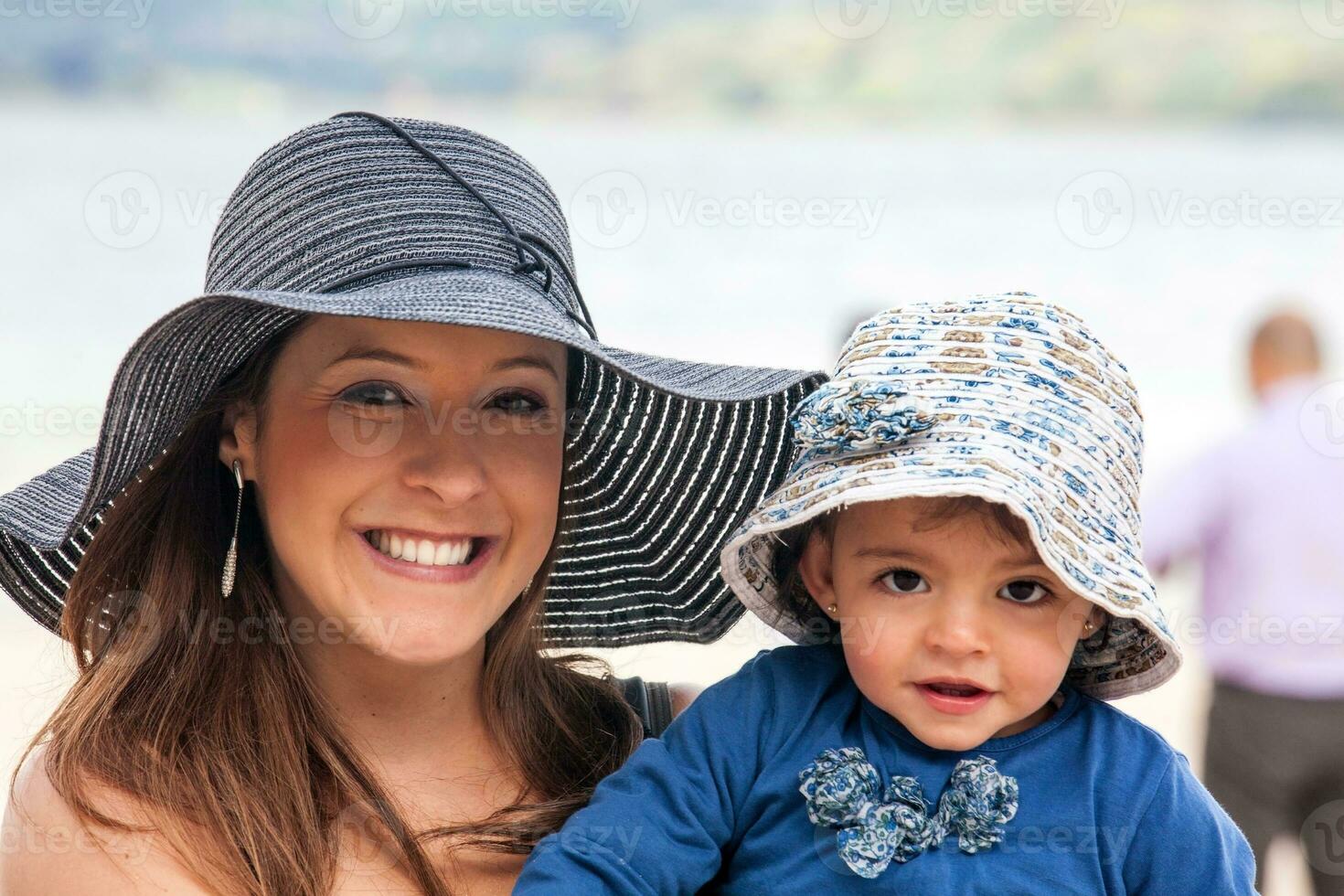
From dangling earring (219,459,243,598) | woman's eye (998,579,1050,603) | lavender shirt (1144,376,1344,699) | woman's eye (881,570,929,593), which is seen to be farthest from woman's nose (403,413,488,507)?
lavender shirt (1144,376,1344,699)

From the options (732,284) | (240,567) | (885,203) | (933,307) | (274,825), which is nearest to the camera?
(274,825)

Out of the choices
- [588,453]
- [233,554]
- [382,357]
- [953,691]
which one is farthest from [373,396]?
[953,691]

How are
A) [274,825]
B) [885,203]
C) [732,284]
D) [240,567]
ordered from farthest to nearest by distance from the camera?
[885,203] → [732,284] → [240,567] → [274,825]

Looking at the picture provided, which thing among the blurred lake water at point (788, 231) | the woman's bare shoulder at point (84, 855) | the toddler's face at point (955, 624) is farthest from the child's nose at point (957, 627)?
the blurred lake water at point (788, 231)

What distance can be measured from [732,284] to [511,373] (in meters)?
13.5

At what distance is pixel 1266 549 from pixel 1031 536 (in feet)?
8.78

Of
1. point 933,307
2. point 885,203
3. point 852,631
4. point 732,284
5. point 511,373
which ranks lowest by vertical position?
point 852,631

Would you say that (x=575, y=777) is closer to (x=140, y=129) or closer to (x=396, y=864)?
(x=396, y=864)

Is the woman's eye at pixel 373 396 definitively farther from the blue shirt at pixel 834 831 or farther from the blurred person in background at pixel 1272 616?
the blurred person in background at pixel 1272 616

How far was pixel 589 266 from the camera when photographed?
50.2 feet

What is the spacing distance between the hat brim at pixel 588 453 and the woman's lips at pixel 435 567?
0.28 metres

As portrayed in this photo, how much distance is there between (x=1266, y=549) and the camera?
3.98m

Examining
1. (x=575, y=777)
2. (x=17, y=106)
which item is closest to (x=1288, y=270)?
(x=17, y=106)

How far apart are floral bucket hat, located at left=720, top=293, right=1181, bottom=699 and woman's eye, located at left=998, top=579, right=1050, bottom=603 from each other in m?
0.07
